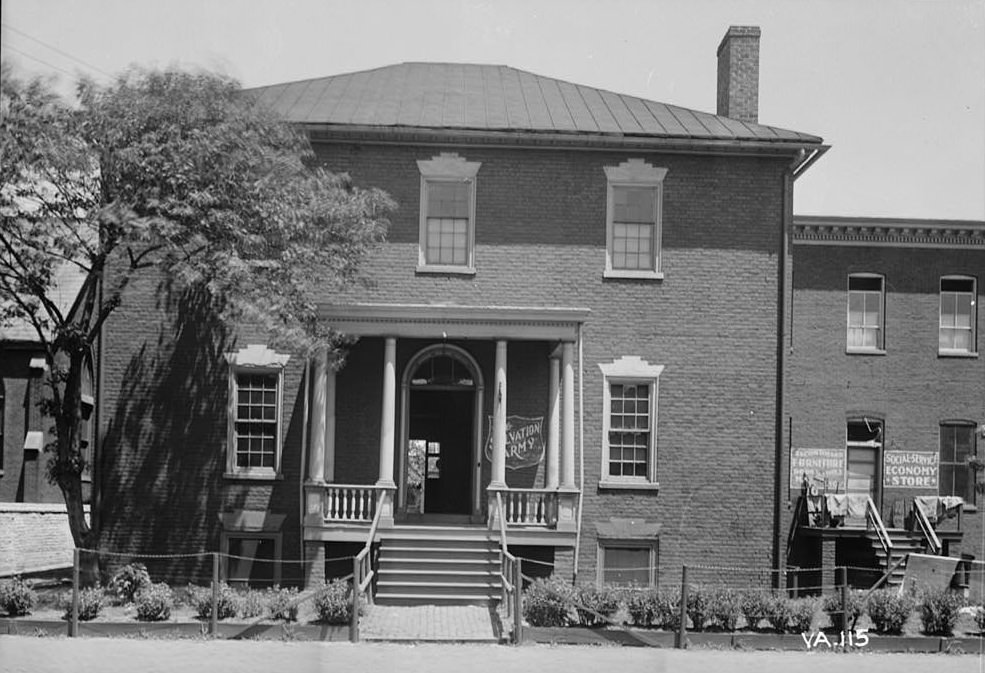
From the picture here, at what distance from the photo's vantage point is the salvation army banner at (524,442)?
72.2ft

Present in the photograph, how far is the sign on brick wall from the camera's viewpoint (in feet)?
92.4

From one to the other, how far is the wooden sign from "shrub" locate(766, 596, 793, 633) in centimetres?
1134

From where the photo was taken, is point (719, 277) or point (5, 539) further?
point (5, 539)

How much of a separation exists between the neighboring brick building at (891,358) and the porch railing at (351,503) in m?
11.8

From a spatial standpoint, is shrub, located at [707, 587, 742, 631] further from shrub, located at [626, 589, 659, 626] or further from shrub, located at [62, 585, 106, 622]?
shrub, located at [62, 585, 106, 622]

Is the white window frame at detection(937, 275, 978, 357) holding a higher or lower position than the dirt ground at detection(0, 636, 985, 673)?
higher

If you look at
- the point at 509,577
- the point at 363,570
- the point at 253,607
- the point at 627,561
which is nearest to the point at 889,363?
the point at 627,561

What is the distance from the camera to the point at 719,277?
74.4ft

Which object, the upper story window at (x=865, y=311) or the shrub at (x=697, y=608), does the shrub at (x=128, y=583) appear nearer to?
the shrub at (x=697, y=608)

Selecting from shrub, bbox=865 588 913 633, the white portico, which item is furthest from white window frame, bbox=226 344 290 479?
shrub, bbox=865 588 913 633

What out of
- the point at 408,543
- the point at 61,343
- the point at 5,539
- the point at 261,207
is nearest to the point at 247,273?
the point at 261,207

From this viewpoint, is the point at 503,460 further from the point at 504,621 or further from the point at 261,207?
the point at 261,207

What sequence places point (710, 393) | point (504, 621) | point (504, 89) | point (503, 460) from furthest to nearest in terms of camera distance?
point (504, 89)
point (710, 393)
point (503, 460)
point (504, 621)

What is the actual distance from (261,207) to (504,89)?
8404mm
